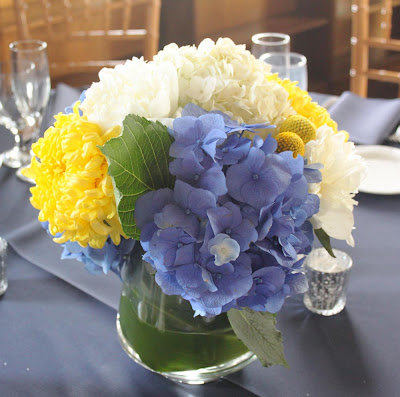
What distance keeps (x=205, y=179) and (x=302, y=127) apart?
0.13 m

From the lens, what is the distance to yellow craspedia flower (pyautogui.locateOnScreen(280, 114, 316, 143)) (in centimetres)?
63

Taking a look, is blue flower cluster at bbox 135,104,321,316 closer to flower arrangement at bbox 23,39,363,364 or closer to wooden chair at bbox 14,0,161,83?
flower arrangement at bbox 23,39,363,364

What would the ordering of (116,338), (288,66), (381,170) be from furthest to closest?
(288,66), (381,170), (116,338)

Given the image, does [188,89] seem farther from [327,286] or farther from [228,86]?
[327,286]

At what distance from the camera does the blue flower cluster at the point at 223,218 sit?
0.55 meters

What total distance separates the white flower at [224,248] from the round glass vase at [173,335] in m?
0.14

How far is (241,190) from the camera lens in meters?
0.56

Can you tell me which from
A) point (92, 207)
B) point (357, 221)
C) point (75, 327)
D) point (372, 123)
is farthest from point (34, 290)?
point (372, 123)

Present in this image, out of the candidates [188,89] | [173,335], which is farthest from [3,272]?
[188,89]

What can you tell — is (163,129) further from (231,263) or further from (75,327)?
(75,327)

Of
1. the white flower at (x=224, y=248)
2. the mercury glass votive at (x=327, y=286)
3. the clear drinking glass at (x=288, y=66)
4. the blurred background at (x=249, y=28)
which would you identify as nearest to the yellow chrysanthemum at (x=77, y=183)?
the white flower at (x=224, y=248)

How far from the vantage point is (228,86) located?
617 millimetres

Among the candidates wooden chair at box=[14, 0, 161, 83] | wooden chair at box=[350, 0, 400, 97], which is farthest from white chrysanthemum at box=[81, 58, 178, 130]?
wooden chair at box=[14, 0, 161, 83]

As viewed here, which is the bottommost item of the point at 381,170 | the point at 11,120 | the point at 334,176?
the point at 381,170
